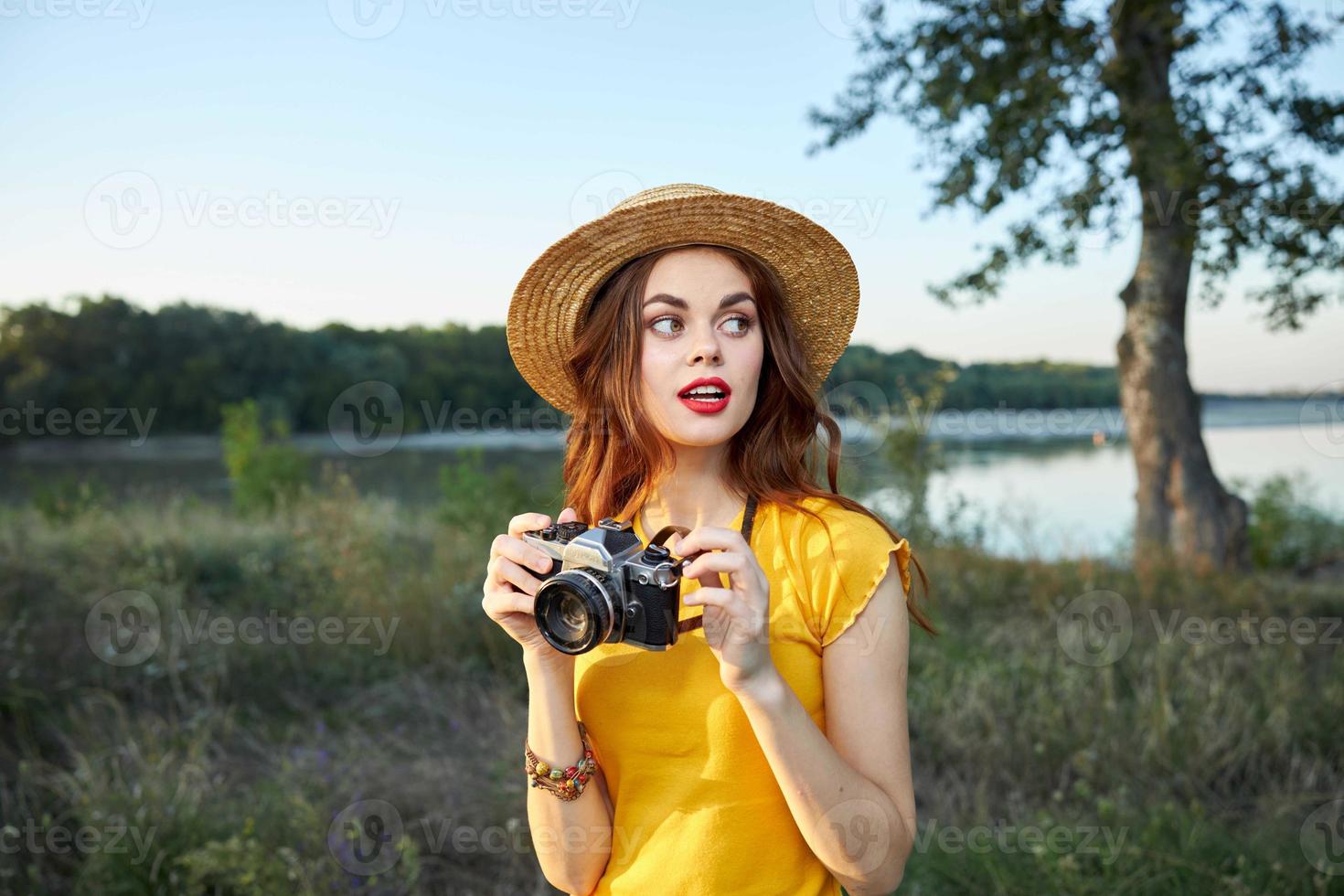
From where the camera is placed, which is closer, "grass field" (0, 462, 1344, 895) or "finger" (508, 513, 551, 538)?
"finger" (508, 513, 551, 538)

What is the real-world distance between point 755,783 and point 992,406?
6605 mm

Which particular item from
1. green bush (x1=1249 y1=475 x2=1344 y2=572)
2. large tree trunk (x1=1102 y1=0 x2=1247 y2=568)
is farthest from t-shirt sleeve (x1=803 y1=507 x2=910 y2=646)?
green bush (x1=1249 y1=475 x2=1344 y2=572)

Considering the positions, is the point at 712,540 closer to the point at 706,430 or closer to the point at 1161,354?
the point at 706,430

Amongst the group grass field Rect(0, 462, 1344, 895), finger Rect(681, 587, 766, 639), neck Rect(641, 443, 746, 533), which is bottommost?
grass field Rect(0, 462, 1344, 895)

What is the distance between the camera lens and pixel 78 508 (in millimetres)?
6711

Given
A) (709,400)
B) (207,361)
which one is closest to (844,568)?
(709,400)

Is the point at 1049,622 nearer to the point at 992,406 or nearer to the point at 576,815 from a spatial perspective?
the point at 992,406

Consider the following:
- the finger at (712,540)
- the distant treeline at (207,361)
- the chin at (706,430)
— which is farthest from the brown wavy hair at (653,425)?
the distant treeline at (207,361)

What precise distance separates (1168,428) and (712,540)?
7519mm

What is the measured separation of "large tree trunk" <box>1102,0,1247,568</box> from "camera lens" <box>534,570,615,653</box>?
6915mm

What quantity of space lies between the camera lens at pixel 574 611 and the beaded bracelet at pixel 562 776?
0.28 metres

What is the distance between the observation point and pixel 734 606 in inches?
49.8

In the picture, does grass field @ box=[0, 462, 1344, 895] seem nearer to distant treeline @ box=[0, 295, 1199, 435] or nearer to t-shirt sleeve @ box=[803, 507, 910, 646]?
t-shirt sleeve @ box=[803, 507, 910, 646]

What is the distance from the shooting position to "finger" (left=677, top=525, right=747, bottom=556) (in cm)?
130
